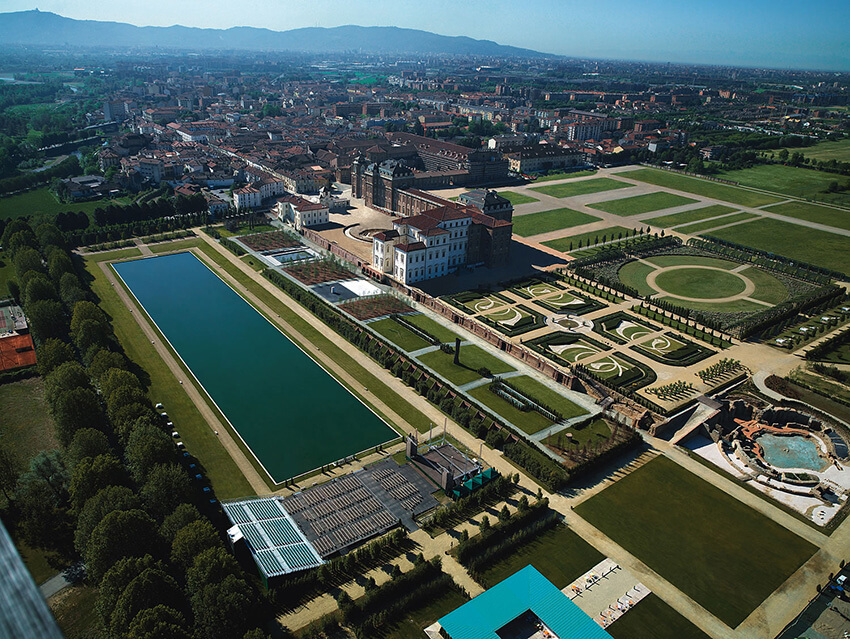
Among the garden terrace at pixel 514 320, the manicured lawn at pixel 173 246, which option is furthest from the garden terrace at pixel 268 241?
the garden terrace at pixel 514 320

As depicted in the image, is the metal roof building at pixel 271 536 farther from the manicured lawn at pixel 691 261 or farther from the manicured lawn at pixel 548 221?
the manicured lawn at pixel 691 261

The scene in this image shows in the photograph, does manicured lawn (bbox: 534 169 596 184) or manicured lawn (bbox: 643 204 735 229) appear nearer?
manicured lawn (bbox: 643 204 735 229)

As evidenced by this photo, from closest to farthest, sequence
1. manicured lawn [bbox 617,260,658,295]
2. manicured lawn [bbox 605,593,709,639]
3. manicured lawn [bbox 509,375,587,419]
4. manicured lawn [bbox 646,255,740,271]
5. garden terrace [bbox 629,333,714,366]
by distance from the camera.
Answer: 1. manicured lawn [bbox 605,593,709,639]
2. manicured lawn [bbox 509,375,587,419]
3. garden terrace [bbox 629,333,714,366]
4. manicured lawn [bbox 617,260,658,295]
5. manicured lawn [bbox 646,255,740,271]

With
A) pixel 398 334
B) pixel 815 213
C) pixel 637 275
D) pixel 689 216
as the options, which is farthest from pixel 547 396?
pixel 815 213

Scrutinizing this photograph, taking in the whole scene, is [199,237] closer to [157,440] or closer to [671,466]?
[157,440]

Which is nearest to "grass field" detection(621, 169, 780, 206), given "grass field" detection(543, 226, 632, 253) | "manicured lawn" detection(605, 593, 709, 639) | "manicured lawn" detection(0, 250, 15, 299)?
"grass field" detection(543, 226, 632, 253)

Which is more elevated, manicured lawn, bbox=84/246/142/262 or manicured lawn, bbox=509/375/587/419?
manicured lawn, bbox=84/246/142/262

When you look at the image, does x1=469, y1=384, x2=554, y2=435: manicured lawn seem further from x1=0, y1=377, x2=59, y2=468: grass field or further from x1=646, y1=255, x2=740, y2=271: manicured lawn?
x1=646, y1=255, x2=740, y2=271: manicured lawn
